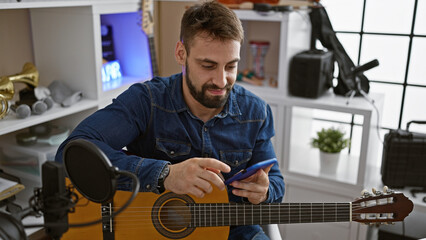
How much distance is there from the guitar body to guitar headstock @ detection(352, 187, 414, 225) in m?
0.43

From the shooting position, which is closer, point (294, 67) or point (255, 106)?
point (255, 106)

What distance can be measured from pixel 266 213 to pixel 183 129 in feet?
1.53

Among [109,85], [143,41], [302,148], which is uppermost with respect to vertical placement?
[143,41]

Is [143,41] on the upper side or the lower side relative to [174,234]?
upper

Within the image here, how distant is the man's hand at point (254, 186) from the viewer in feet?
4.32

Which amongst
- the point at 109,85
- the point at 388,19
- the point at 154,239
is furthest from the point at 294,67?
the point at 154,239

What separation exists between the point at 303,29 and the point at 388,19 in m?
0.56

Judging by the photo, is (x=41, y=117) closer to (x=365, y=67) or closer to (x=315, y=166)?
(x=315, y=166)

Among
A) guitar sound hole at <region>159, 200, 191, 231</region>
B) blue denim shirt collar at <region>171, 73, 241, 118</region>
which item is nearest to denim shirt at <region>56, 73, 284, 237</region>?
blue denim shirt collar at <region>171, 73, 241, 118</region>

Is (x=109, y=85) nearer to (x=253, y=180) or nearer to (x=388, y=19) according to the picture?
(x=253, y=180)

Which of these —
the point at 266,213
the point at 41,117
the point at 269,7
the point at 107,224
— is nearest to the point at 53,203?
the point at 107,224

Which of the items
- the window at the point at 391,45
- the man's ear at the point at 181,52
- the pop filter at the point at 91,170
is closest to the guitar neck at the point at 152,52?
the man's ear at the point at 181,52

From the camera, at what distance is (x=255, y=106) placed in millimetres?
1689

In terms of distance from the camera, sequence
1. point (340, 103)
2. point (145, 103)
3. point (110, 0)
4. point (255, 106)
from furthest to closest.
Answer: point (340, 103) < point (110, 0) < point (255, 106) < point (145, 103)
